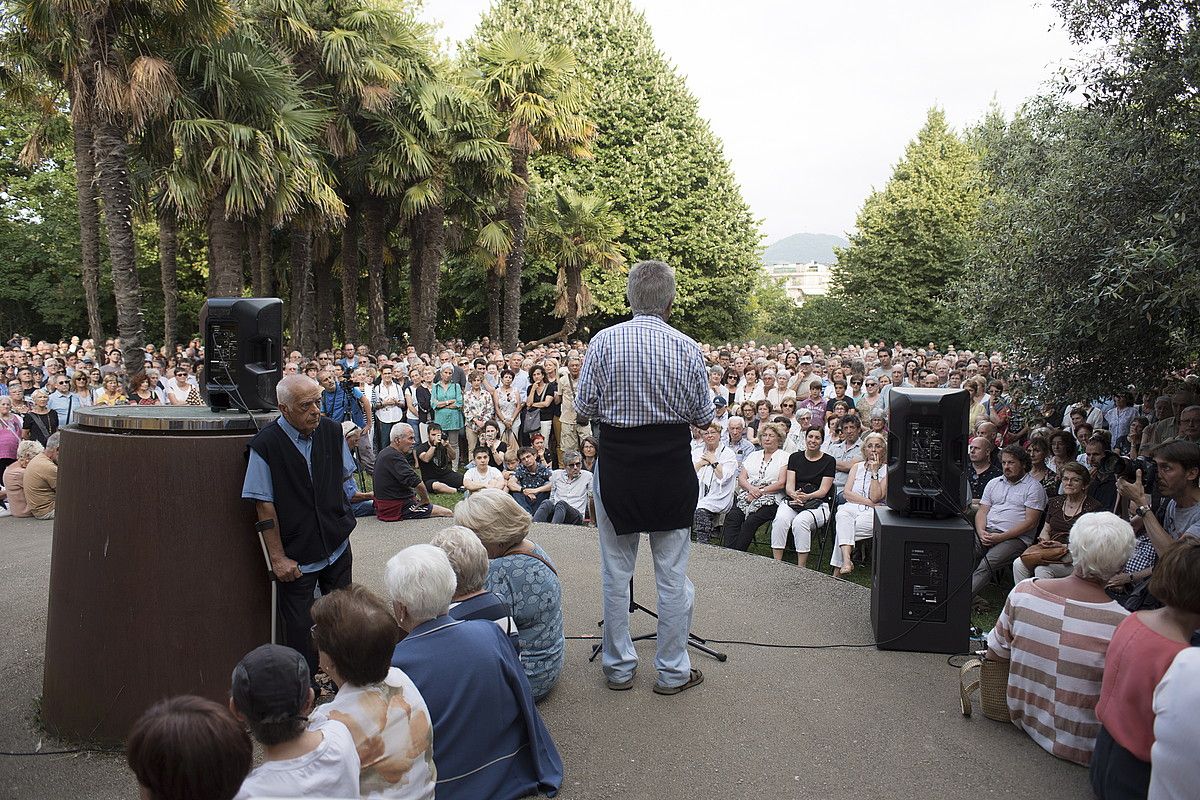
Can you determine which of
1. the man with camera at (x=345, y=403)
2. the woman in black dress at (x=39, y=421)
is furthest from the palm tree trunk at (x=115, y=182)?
the man with camera at (x=345, y=403)

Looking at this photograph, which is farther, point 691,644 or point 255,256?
point 255,256

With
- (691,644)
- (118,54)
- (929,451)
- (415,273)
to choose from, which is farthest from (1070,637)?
(415,273)

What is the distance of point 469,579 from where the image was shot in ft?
12.5

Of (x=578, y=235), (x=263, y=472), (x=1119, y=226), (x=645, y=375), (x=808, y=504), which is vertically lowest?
(x=808, y=504)

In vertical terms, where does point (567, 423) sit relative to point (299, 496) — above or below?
above

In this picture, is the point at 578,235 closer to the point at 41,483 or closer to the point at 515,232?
the point at 515,232

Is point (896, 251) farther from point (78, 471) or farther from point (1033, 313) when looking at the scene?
point (78, 471)

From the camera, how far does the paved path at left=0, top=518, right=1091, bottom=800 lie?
387 cm

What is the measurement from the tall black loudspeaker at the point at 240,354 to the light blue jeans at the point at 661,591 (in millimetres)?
1810

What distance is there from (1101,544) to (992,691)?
102 cm

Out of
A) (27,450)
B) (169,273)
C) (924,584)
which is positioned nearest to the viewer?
(924,584)

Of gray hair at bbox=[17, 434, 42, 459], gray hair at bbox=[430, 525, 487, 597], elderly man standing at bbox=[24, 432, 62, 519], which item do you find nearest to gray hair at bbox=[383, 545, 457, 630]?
gray hair at bbox=[430, 525, 487, 597]

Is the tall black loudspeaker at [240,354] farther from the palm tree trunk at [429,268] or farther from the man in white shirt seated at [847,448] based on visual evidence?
the palm tree trunk at [429,268]

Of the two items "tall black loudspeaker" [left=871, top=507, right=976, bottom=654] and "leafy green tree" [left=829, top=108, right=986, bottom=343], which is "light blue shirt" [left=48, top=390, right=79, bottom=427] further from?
"leafy green tree" [left=829, top=108, right=986, bottom=343]
